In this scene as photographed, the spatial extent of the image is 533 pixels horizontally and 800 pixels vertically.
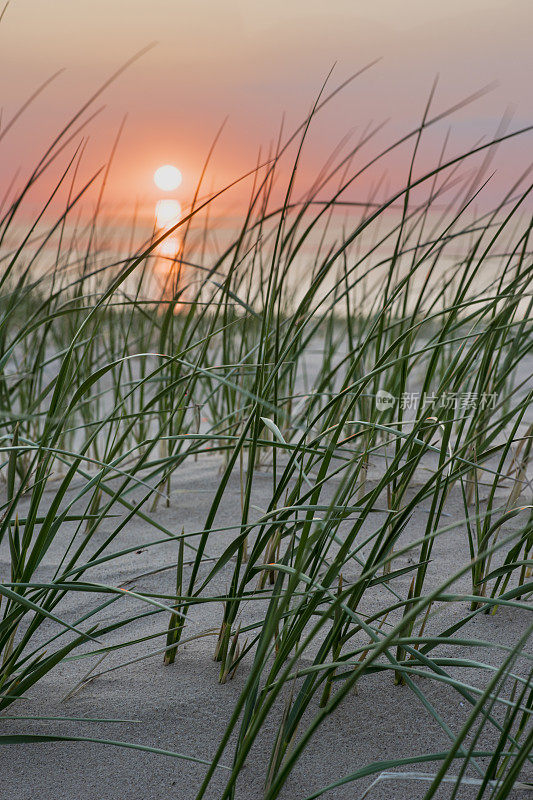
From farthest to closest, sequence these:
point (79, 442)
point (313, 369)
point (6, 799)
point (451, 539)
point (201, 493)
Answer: point (313, 369), point (79, 442), point (201, 493), point (451, 539), point (6, 799)

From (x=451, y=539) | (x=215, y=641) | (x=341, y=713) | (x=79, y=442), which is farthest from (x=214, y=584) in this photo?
(x=79, y=442)

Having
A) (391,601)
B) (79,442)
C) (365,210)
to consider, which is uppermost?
(365,210)

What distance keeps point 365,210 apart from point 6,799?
5.52ft

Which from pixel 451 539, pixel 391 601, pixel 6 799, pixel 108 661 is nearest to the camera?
pixel 6 799

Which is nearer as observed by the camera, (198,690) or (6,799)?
(6,799)

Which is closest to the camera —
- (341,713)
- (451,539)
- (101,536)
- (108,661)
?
(341,713)

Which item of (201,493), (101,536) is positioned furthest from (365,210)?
(101,536)

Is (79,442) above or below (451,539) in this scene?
below

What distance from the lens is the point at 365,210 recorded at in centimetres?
211

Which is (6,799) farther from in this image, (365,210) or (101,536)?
(365,210)

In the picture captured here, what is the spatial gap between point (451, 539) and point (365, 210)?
97 cm

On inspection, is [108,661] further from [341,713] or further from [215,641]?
[341,713]

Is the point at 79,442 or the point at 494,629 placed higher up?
the point at 494,629

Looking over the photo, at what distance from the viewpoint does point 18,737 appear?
35.4 inches
